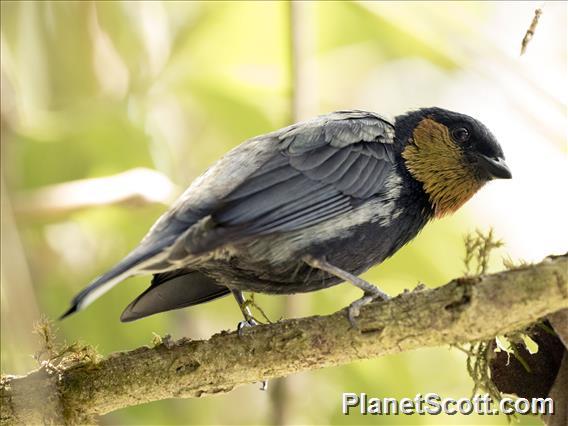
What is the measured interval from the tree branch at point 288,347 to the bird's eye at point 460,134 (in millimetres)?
1189

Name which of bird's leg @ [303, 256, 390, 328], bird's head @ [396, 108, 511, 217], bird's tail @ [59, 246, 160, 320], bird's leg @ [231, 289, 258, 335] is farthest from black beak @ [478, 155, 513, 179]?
bird's tail @ [59, 246, 160, 320]

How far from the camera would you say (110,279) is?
2.88 meters

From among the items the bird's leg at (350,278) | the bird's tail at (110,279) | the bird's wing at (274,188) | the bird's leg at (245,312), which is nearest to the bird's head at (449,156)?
the bird's wing at (274,188)

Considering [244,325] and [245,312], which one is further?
[245,312]

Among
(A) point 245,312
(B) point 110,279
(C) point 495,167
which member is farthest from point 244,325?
(C) point 495,167

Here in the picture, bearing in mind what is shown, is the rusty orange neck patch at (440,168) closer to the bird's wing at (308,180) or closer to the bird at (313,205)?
the bird at (313,205)

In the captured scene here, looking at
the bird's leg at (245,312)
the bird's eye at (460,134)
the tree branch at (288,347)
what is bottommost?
the tree branch at (288,347)

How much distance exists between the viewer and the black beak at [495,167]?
12.4 feet

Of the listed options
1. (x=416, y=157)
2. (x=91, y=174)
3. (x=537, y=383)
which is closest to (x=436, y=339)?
(x=537, y=383)

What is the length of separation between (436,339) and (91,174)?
2.83 meters

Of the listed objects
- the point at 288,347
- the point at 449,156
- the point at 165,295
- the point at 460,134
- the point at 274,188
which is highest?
the point at 460,134

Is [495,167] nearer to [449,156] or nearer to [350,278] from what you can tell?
[449,156]

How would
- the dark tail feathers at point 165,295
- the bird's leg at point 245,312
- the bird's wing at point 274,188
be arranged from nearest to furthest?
the bird's wing at point 274,188 → the bird's leg at point 245,312 → the dark tail feathers at point 165,295

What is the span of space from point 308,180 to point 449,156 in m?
0.76
